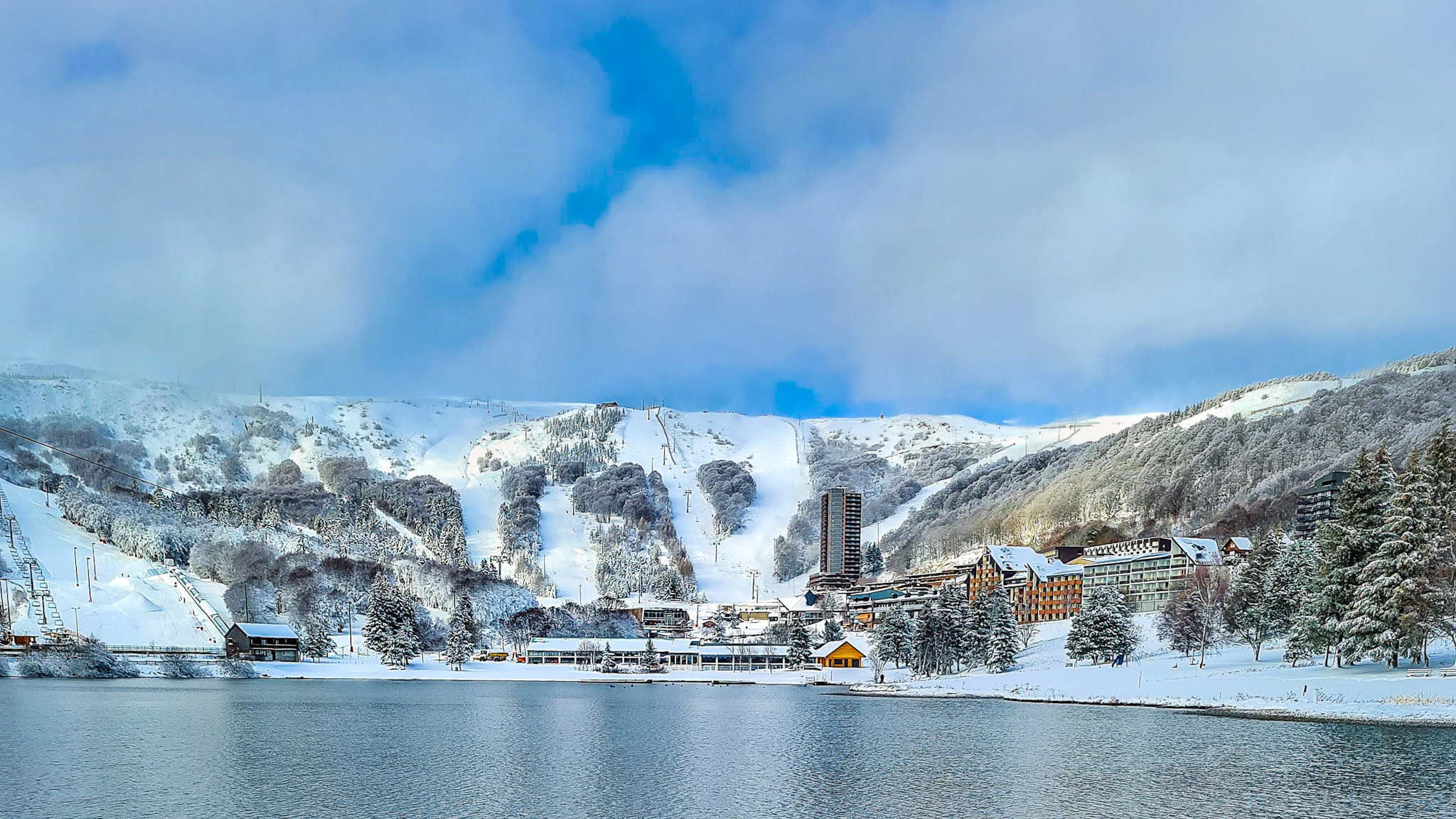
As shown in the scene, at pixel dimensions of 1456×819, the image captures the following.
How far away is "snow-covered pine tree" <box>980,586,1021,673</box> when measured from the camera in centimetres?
9669

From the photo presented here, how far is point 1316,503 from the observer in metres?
157

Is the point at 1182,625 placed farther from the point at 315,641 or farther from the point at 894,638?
the point at 315,641

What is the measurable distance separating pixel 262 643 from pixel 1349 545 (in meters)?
114

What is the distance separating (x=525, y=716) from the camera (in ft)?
216

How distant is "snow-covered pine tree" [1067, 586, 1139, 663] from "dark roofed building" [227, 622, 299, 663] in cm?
8854

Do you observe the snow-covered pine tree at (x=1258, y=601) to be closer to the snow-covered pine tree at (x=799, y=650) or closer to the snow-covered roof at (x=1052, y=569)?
the snow-covered roof at (x=1052, y=569)

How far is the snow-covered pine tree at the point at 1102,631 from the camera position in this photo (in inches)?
3529

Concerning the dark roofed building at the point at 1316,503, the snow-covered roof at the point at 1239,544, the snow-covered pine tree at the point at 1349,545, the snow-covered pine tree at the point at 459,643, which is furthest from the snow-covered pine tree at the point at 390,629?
the dark roofed building at the point at 1316,503

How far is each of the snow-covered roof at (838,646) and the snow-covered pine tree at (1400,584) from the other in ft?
261

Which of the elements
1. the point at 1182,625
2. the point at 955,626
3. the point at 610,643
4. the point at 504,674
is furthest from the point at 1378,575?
the point at 610,643

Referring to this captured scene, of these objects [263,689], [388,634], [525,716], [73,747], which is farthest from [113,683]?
[73,747]

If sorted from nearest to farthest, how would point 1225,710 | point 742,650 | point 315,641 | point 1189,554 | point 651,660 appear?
point 1225,710 → point 1189,554 → point 315,641 → point 651,660 → point 742,650

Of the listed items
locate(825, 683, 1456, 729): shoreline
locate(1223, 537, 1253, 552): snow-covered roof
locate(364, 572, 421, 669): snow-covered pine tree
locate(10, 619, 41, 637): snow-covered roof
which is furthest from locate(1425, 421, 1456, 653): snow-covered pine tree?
locate(10, 619, 41, 637): snow-covered roof

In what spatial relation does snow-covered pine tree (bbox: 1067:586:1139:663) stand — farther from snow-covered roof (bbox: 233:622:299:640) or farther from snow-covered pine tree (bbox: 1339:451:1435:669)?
snow-covered roof (bbox: 233:622:299:640)
